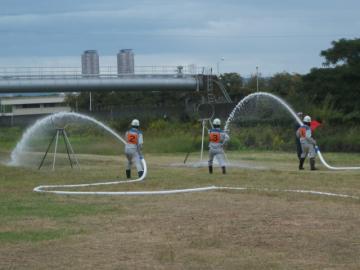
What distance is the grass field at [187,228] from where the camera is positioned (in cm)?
955

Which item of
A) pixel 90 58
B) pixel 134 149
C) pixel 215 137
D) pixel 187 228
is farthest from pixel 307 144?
pixel 90 58

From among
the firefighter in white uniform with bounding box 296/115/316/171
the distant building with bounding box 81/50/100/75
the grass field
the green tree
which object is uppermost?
the distant building with bounding box 81/50/100/75

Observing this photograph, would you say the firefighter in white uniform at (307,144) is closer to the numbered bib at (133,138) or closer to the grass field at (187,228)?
the grass field at (187,228)

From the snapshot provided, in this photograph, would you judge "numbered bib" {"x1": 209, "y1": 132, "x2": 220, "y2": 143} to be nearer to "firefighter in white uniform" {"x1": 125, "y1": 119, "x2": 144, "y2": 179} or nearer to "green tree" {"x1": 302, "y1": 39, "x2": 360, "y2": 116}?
"firefighter in white uniform" {"x1": 125, "y1": 119, "x2": 144, "y2": 179}

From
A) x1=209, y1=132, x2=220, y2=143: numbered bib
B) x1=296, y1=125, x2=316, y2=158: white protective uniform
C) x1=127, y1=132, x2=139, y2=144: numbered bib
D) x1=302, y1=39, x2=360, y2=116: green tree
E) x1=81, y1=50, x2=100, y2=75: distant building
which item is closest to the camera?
x1=127, y1=132, x2=139, y2=144: numbered bib

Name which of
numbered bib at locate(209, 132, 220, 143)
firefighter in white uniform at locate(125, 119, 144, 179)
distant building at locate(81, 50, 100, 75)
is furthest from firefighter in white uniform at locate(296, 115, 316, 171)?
distant building at locate(81, 50, 100, 75)

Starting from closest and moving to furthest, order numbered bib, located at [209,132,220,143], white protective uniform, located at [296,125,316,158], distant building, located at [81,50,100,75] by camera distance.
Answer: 1. numbered bib, located at [209,132,220,143]
2. white protective uniform, located at [296,125,316,158]
3. distant building, located at [81,50,100,75]

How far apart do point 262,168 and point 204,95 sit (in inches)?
1541

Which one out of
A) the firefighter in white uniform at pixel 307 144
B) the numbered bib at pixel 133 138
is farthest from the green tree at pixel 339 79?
the numbered bib at pixel 133 138

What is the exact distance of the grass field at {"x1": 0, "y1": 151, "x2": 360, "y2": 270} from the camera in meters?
9.55

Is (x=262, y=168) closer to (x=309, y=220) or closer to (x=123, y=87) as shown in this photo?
(x=309, y=220)

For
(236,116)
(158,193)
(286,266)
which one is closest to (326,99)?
(236,116)

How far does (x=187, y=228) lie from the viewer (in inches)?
477

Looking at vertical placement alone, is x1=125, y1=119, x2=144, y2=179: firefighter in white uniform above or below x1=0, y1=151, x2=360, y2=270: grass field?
above
